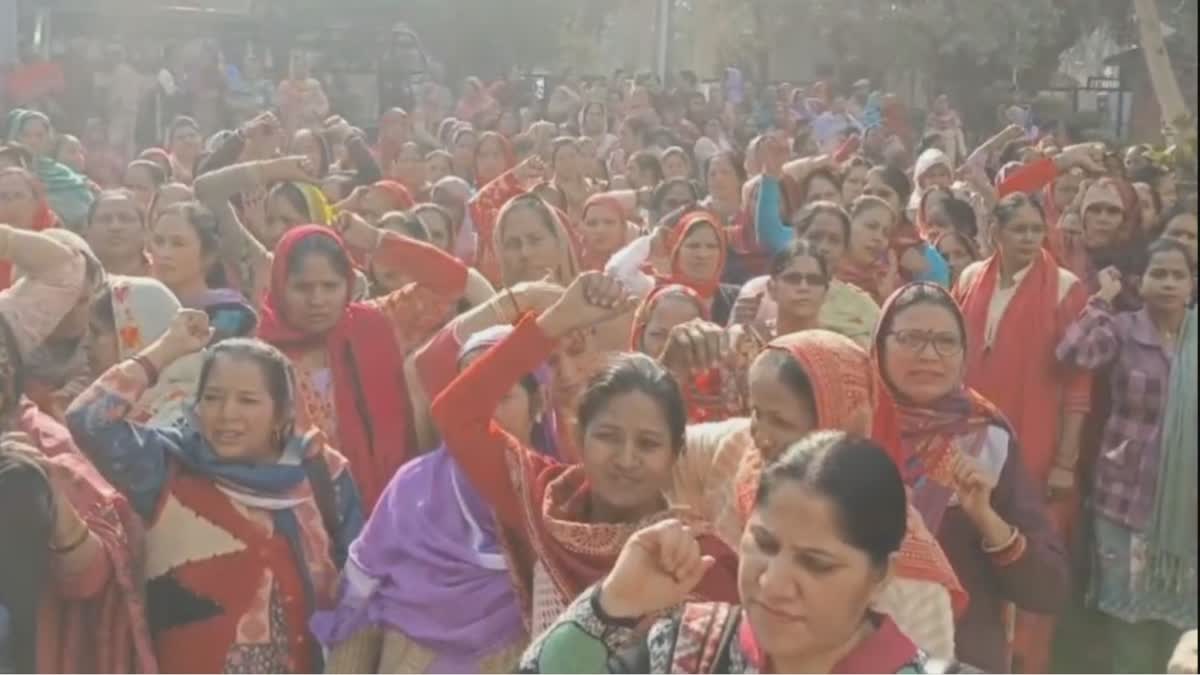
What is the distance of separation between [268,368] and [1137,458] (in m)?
2.94

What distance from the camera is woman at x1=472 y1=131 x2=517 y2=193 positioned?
963 cm

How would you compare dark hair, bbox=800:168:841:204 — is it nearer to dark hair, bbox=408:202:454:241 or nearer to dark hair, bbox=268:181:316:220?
dark hair, bbox=408:202:454:241

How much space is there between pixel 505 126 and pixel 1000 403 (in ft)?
24.8

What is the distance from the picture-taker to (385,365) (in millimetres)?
4488

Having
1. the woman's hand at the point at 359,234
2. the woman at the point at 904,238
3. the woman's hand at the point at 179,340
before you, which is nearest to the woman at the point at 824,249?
the woman at the point at 904,238

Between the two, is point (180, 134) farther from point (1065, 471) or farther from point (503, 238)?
point (1065, 471)

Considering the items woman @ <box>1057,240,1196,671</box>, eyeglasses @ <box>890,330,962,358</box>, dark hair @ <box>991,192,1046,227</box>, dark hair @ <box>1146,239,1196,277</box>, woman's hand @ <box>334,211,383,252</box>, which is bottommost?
woman @ <box>1057,240,1196,671</box>

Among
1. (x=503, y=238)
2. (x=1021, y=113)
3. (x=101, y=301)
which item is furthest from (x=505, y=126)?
(x=101, y=301)

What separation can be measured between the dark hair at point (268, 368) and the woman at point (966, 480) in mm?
1061

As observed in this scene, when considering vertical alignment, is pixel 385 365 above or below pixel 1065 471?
above

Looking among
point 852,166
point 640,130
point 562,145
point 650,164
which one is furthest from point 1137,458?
point 640,130

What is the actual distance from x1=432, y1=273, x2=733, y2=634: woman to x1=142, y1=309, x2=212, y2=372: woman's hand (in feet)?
1.96

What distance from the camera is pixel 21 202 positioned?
6191 mm

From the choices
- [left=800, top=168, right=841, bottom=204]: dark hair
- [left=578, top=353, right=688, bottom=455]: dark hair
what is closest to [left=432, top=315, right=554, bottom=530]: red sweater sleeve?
[left=578, top=353, right=688, bottom=455]: dark hair
